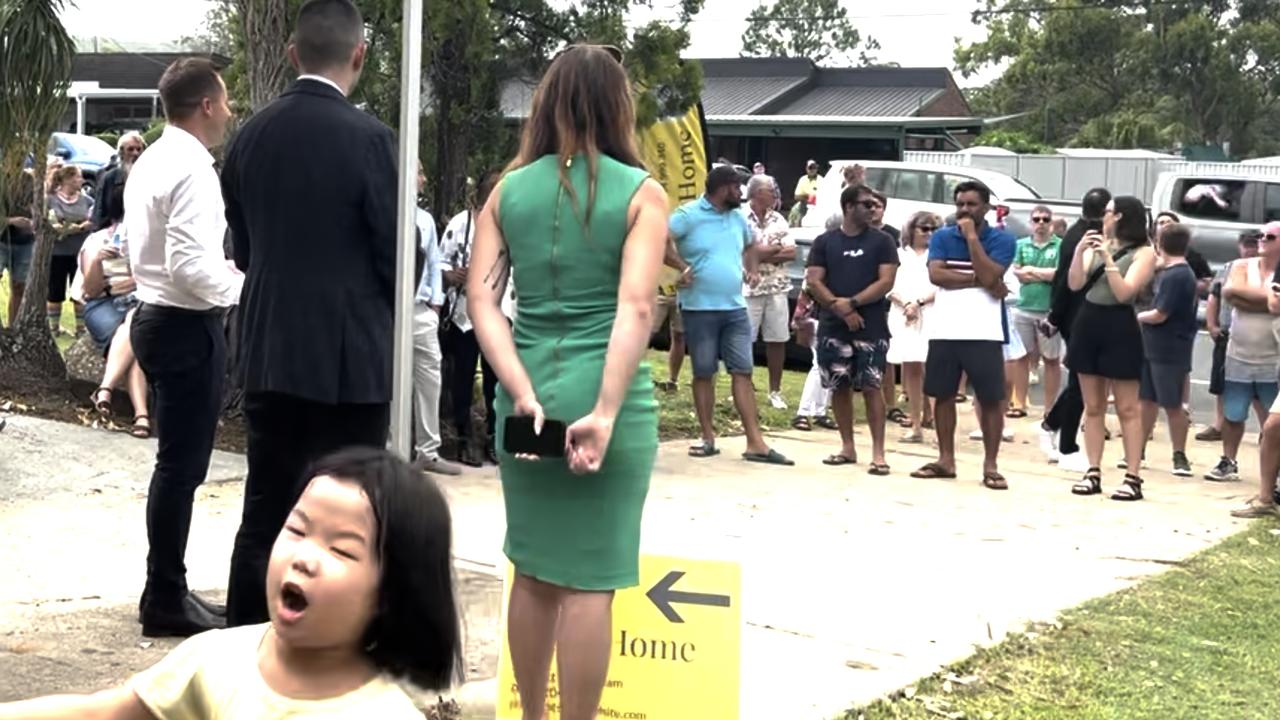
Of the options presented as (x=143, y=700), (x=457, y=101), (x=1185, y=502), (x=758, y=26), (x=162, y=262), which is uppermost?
(x=758, y=26)

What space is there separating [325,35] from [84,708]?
2957mm

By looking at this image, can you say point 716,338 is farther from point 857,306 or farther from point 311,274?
point 311,274

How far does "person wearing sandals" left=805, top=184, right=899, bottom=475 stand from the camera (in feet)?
36.1

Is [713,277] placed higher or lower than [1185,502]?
higher

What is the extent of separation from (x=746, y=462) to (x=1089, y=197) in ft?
9.95

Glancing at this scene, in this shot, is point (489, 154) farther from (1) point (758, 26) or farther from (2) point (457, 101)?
(1) point (758, 26)

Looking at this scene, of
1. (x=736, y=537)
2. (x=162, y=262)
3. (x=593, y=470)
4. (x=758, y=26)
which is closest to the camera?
(x=593, y=470)

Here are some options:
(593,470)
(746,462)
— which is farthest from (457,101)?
(593,470)

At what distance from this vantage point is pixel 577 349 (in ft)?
14.5

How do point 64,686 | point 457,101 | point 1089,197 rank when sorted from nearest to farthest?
1. point 64,686
2. point 457,101
3. point 1089,197

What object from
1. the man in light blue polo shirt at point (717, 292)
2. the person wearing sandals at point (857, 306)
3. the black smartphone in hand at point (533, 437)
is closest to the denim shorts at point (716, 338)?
the man in light blue polo shirt at point (717, 292)

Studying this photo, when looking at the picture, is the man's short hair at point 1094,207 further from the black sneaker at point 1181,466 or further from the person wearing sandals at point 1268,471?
the person wearing sandals at point 1268,471

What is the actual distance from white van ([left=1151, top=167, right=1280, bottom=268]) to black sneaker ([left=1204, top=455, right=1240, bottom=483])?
944 centimetres

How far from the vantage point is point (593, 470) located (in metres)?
4.25
